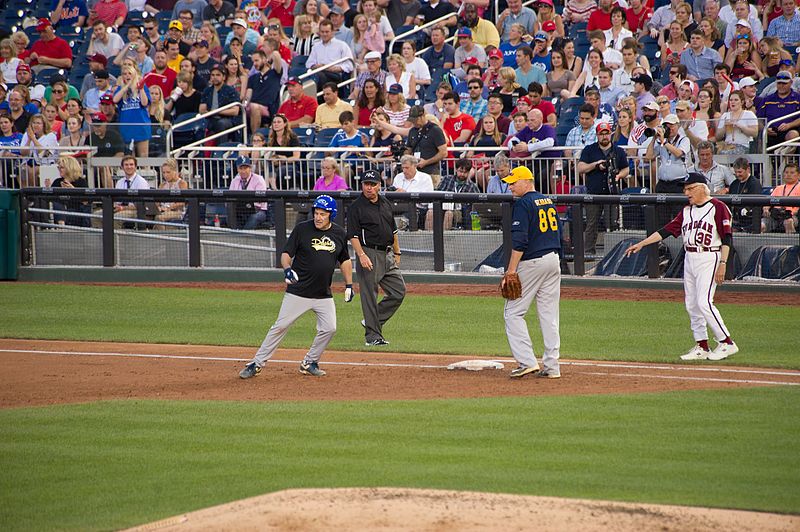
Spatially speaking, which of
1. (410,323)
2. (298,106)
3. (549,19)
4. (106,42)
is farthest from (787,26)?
(106,42)

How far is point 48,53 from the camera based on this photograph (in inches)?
1066

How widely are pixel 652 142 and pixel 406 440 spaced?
10127 millimetres

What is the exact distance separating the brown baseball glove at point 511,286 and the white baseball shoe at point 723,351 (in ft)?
8.21

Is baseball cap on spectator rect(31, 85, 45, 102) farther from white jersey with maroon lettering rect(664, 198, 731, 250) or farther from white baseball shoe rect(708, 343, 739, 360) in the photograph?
white baseball shoe rect(708, 343, 739, 360)

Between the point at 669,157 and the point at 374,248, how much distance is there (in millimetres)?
5969

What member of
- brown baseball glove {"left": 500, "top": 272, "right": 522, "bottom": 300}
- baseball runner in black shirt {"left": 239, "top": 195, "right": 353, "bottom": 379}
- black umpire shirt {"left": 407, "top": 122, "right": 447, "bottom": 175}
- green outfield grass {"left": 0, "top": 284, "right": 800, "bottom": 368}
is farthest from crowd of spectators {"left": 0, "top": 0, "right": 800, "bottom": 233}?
baseball runner in black shirt {"left": 239, "top": 195, "right": 353, "bottom": 379}

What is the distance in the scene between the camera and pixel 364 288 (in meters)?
13.6

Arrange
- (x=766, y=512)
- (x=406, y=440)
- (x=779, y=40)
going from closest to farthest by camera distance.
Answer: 1. (x=766, y=512)
2. (x=406, y=440)
3. (x=779, y=40)

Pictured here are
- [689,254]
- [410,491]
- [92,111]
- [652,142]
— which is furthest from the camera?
[92,111]

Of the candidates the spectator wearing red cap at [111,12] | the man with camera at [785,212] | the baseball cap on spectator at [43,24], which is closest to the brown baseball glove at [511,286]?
the man with camera at [785,212]

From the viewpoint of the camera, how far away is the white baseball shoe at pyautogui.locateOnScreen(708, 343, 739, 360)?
12.1 m

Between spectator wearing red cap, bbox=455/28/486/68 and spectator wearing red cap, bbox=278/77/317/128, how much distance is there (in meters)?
2.97

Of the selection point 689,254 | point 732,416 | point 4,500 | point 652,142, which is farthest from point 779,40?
point 4,500

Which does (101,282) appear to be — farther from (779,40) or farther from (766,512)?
(766,512)
